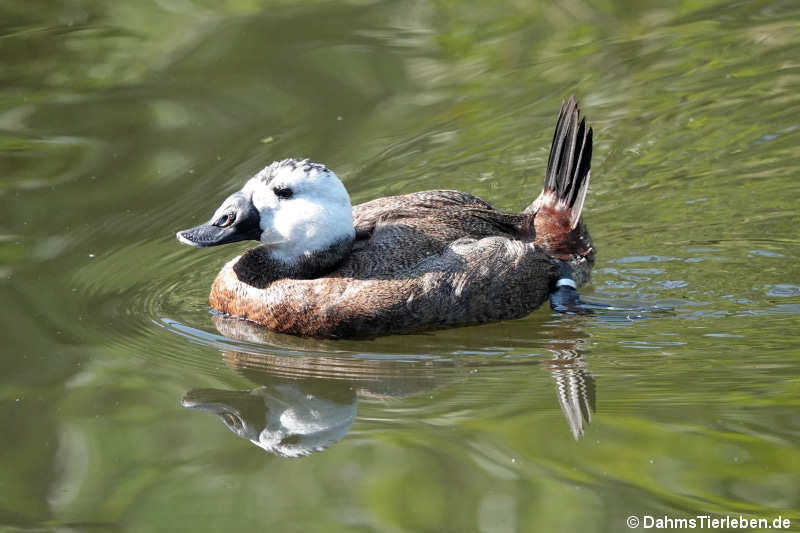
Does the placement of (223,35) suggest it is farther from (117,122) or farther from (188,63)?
(117,122)

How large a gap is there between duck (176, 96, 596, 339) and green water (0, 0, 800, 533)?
0.15 metres

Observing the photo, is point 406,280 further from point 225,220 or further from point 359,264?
point 225,220

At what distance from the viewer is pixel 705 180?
896 centimetres

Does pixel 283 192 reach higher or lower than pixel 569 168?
higher

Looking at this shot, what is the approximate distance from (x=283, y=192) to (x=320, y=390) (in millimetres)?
1374

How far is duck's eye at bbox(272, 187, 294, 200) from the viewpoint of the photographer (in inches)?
277

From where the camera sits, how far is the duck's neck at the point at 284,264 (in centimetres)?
709

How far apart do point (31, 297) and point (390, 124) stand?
3809 millimetres

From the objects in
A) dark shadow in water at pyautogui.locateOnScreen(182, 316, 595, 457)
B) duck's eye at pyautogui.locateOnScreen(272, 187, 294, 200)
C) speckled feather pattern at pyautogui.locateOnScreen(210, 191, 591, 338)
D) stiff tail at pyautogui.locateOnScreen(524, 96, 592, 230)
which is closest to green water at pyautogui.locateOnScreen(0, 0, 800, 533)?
dark shadow in water at pyautogui.locateOnScreen(182, 316, 595, 457)

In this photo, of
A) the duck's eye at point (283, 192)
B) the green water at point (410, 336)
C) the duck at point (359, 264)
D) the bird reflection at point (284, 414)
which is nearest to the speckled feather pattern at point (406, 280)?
the duck at point (359, 264)

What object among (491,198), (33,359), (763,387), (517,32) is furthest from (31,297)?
(517,32)

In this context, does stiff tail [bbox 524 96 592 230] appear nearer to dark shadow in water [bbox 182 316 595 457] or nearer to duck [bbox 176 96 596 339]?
duck [bbox 176 96 596 339]

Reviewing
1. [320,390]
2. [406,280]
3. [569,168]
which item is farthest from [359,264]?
[569,168]

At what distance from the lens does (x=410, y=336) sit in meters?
6.92
